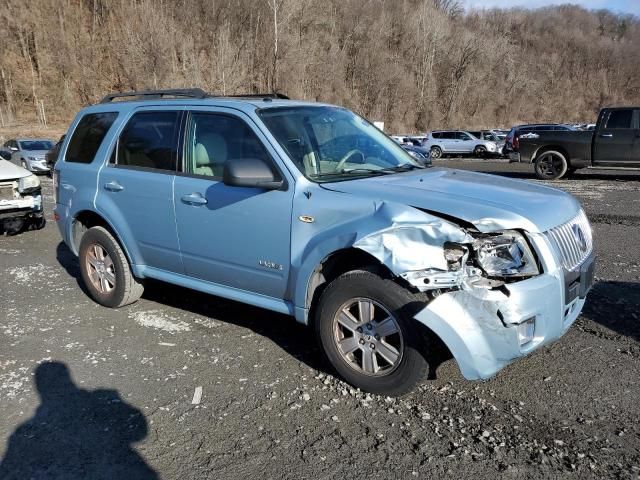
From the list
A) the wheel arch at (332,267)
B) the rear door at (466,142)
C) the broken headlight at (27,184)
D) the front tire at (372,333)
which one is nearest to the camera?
the front tire at (372,333)

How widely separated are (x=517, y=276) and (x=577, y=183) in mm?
13078

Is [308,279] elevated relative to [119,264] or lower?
elevated

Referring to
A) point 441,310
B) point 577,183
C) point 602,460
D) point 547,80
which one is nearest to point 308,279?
point 441,310

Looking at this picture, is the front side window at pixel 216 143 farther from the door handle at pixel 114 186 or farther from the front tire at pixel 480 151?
the front tire at pixel 480 151

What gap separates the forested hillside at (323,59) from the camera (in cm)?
4231

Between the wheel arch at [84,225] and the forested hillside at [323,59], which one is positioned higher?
the forested hillside at [323,59]

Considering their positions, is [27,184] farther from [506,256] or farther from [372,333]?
[506,256]

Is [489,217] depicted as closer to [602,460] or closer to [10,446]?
[602,460]

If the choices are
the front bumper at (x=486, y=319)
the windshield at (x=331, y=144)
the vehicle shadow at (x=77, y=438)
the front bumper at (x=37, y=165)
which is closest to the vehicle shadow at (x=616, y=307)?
the front bumper at (x=486, y=319)

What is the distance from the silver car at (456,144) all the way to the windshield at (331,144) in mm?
27745

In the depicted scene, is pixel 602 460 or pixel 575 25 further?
pixel 575 25

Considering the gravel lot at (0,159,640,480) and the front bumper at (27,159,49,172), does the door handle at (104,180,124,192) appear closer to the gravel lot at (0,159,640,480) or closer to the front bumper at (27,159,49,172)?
the gravel lot at (0,159,640,480)

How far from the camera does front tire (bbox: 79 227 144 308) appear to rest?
523 centimetres

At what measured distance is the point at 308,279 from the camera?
375cm
